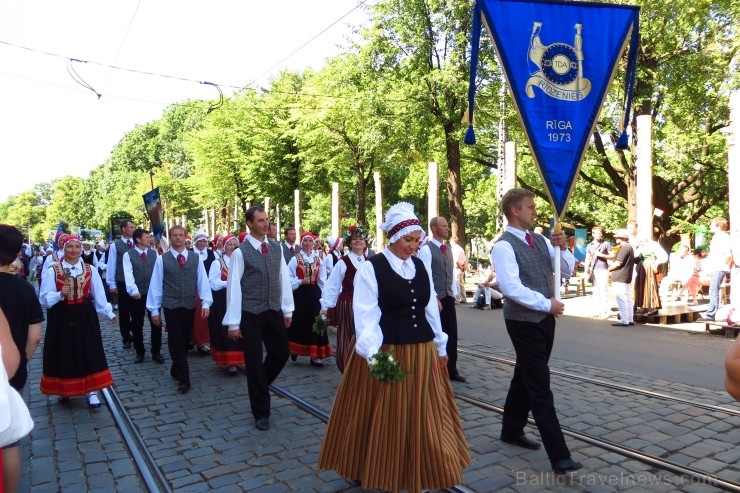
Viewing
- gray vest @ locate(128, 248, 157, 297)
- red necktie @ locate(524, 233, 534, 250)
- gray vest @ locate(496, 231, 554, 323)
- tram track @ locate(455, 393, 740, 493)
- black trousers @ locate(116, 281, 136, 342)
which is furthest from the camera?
black trousers @ locate(116, 281, 136, 342)

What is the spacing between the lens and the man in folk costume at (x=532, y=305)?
4117mm

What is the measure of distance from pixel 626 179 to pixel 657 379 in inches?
620

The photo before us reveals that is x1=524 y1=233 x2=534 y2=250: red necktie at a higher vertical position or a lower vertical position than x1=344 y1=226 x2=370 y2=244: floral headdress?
lower

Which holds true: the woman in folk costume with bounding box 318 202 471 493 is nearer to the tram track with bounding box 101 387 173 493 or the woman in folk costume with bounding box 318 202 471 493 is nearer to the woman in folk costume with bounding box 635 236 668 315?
the tram track with bounding box 101 387 173 493

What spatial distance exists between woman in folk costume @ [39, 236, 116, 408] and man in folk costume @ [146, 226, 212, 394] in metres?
0.87

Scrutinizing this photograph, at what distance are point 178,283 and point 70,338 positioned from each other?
141cm

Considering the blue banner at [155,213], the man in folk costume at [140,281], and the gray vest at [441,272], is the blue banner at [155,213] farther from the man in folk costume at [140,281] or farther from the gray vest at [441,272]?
the gray vest at [441,272]

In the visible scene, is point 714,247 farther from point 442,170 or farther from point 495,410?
point 442,170

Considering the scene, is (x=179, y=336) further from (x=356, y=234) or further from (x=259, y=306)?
(x=356, y=234)

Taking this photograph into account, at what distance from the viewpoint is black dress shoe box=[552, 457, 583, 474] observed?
4.05m

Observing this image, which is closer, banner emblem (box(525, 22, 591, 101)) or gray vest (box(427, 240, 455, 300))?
banner emblem (box(525, 22, 591, 101))

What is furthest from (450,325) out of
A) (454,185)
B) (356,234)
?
(454,185)

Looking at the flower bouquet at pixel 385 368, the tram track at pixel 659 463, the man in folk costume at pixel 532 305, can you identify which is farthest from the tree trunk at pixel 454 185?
the flower bouquet at pixel 385 368

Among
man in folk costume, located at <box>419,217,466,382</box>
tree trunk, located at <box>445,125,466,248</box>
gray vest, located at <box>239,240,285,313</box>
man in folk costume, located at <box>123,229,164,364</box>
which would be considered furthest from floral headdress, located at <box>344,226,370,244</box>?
tree trunk, located at <box>445,125,466,248</box>
